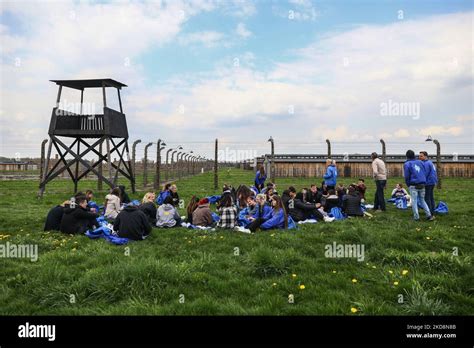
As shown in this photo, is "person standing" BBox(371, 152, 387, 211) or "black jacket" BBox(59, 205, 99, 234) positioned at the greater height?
"person standing" BBox(371, 152, 387, 211)

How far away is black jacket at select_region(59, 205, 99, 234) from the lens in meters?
9.44

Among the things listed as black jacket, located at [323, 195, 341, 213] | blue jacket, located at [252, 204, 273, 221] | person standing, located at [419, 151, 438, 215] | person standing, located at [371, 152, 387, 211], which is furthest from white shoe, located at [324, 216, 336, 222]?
person standing, located at [419, 151, 438, 215]

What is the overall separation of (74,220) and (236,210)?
14.6 feet

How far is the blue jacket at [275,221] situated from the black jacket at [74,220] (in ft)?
15.3

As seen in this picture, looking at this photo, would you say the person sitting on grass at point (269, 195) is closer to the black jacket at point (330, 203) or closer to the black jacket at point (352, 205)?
the black jacket at point (330, 203)

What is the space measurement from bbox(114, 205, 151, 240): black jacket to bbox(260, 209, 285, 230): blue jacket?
10.2 ft

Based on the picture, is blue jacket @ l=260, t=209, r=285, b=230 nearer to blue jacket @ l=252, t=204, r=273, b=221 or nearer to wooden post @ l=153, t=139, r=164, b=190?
blue jacket @ l=252, t=204, r=273, b=221

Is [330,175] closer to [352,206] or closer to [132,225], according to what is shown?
[352,206]
